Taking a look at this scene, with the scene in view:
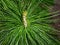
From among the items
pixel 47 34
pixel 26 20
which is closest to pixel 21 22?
pixel 26 20

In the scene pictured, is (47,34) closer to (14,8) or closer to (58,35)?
(58,35)

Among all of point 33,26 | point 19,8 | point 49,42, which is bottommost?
point 49,42

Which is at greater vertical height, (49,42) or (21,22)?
(21,22)

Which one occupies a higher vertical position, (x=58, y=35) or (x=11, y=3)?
(x=11, y=3)

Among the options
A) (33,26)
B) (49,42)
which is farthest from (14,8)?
(49,42)

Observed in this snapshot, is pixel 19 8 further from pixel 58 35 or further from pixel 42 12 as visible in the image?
pixel 58 35

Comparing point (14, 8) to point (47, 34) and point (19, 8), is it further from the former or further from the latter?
point (47, 34)

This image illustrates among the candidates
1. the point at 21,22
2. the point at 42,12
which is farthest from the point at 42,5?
the point at 21,22
